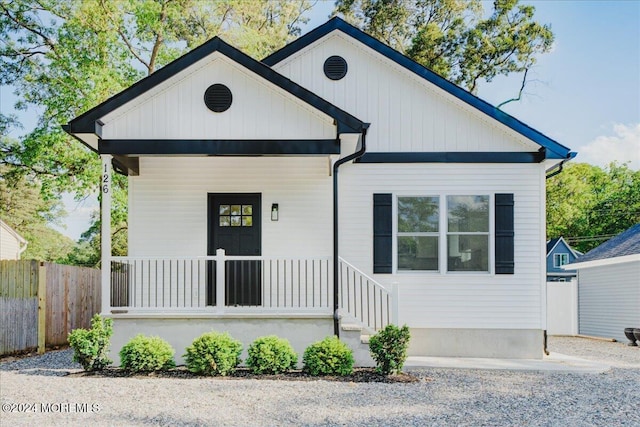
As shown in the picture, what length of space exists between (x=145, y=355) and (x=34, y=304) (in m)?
4.09

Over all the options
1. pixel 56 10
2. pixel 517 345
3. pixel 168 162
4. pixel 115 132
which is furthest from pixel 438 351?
pixel 56 10

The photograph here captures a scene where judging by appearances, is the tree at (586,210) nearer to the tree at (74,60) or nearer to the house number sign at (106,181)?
the tree at (74,60)

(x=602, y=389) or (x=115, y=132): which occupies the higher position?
(x=115, y=132)

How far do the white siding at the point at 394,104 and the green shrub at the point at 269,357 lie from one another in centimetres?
393

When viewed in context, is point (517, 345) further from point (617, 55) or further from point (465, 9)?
point (617, 55)

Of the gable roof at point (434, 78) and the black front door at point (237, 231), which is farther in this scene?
the black front door at point (237, 231)

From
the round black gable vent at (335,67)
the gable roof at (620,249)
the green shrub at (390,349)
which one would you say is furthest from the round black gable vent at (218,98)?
the gable roof at (620,249)

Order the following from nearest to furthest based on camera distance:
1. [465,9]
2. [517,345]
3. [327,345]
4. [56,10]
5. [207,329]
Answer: [327,345] → [207,329] → [517,345] → [56,10] → [465,9]

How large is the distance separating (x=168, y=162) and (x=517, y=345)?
6.69 meters

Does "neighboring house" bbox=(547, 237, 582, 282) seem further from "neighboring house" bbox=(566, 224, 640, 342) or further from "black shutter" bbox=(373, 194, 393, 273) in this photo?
"black shutter" bbox=(373, 194, 393, 273)

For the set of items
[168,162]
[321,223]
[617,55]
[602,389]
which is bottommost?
[602,389]

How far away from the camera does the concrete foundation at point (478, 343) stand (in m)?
11.1

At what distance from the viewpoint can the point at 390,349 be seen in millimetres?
9125

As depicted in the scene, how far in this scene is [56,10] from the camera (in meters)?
17.3
